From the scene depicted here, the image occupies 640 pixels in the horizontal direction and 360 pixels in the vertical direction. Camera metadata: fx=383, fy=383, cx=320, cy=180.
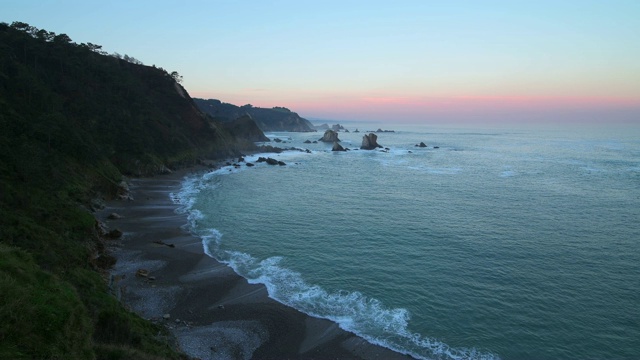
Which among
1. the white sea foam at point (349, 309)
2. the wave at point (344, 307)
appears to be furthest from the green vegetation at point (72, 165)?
the white sea foam at point (349, 309)

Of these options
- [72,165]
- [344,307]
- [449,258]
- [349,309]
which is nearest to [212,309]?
[344,307]

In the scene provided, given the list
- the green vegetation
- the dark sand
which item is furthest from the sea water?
the green vegetation

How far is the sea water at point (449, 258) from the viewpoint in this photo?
22172 mm

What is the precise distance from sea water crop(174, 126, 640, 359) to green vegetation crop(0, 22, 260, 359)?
10.9 m

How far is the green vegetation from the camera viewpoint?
43.3ft

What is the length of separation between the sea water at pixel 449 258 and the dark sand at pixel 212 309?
4.09ft

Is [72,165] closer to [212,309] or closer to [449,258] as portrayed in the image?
[212,309]

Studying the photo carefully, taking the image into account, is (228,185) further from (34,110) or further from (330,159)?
(330,159)

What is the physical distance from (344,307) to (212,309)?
8506 mm

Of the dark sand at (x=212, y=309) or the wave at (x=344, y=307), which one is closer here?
the dark sand at (x=212, y=309)

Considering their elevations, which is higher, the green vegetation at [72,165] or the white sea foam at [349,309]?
the green vegetation at [72,165]

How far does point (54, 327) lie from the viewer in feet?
40.9

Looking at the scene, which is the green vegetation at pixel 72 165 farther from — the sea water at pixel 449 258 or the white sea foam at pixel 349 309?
the sea water at pixel 449 258

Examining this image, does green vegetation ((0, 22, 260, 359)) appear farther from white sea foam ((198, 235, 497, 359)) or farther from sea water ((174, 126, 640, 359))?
sea water ((174, 126, 640, 359))
